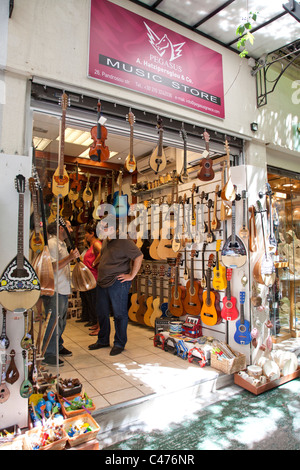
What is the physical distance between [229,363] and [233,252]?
1334mm

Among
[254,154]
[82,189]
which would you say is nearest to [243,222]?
[254,154]

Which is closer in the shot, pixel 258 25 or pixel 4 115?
pixel 4 115

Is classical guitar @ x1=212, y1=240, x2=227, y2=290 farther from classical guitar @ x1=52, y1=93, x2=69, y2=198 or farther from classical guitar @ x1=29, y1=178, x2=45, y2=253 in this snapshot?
classical guitar @ x1=29, y1=178, x2=45, y2=253

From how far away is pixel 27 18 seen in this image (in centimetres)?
260

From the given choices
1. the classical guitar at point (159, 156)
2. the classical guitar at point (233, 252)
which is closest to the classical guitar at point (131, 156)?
the classical guitar at point (159, 156)

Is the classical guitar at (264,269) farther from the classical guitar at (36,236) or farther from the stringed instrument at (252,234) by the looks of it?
the classical guitar at (36,236)

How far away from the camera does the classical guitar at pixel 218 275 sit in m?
4.05

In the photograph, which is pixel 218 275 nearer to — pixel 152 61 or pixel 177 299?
pixel 177 299

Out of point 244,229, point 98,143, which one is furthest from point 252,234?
point 98,143

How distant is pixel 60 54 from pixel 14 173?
1.24 metres

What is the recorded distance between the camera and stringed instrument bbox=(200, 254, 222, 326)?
4141mm

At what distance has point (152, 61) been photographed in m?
3.30

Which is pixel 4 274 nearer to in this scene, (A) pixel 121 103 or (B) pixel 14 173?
(B) pixel 14 173

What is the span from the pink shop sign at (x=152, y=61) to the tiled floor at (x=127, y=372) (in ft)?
10.0
